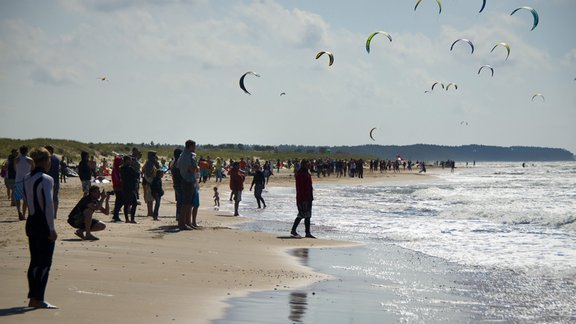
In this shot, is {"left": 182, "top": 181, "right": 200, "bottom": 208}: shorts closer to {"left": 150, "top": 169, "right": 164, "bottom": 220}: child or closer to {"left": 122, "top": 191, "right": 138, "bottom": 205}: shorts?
{"left": 122, "top": 191, "right": 138, "bottom": 205}: shorts

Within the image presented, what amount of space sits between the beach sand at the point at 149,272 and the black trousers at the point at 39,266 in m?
0.21

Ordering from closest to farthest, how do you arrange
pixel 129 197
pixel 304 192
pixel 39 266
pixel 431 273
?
pixel 39 266 → pixel 431 273 → pixel 304 192 → pixel 129 197

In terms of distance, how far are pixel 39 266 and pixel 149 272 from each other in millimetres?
2637

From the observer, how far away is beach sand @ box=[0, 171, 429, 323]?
23.6ft

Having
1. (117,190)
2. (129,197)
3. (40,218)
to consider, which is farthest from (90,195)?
(40,218)

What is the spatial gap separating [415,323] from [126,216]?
9776 millimetres

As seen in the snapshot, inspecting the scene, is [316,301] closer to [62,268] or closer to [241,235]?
[62,268]

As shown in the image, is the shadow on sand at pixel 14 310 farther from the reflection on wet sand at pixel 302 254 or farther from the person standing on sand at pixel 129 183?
the person standing on sand at pixel 129 183

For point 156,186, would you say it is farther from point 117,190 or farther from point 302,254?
point 302,254

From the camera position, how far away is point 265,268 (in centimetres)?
1112

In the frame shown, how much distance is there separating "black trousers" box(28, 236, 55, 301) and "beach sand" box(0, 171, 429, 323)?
21cm

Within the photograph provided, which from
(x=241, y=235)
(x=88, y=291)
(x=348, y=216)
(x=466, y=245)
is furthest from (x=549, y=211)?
(x=88, y=291)

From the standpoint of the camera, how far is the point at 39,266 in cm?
709

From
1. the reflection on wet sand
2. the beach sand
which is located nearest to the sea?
the reflection on wet sand
